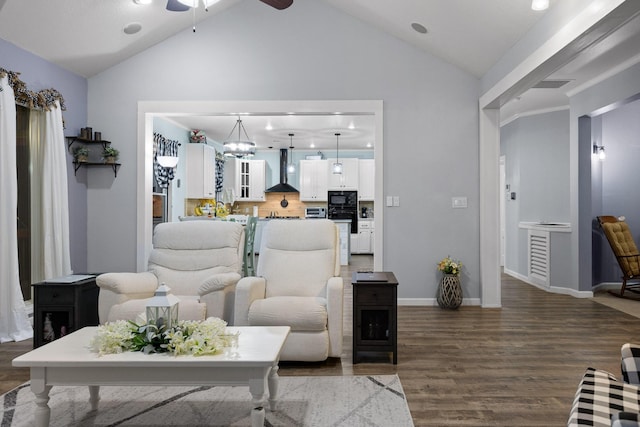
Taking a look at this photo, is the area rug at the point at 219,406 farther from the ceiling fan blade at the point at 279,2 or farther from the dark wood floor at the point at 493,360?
the ceiling fan blade at the point at 279,2

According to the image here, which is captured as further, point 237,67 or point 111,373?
point 237,67

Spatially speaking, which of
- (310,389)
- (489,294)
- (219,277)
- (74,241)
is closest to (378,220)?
(489,294)

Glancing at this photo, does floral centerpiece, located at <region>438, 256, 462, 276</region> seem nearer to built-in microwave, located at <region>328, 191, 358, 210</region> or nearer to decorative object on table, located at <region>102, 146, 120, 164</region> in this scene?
decorative object on table, located at <region>102, 146, 120, 164</region>

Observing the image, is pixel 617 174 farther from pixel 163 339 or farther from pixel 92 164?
pixel 92 164

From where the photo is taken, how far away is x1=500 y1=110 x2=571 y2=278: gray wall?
7012 mm

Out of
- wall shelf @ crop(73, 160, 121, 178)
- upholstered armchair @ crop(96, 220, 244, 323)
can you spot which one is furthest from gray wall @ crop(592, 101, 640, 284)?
wall shelf @ crop(73, 160, 121, 178)

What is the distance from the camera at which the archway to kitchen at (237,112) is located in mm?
5492

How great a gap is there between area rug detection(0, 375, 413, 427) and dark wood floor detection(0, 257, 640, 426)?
0.16m

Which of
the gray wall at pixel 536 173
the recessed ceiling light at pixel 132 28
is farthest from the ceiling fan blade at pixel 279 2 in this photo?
the gray wall at pixel 536 173

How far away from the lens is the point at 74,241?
5367 millimetres

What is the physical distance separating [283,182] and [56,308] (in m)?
8.22

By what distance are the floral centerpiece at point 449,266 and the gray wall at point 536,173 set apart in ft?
7.06

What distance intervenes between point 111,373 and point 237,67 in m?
4.20

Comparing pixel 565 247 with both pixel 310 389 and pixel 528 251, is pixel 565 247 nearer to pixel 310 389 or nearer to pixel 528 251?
pixel 528 251
